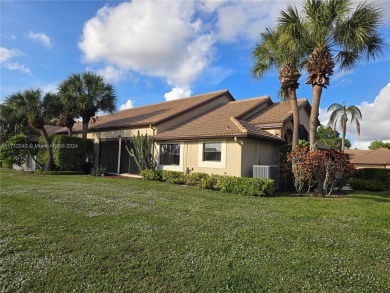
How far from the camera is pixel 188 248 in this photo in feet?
17.6

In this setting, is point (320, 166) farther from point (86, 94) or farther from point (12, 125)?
point (12, 125)

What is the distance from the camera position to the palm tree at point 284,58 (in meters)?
13.5

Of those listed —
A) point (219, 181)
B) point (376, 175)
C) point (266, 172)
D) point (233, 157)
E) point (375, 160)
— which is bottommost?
point (219, 181)

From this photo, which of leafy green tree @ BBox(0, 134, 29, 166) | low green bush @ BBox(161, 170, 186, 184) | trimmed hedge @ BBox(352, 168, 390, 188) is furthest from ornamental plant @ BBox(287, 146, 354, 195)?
leafy green tree @ BBox(0, 134, 29, 166)

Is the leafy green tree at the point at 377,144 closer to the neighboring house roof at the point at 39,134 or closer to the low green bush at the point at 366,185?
the low green bush at the point at 366,185

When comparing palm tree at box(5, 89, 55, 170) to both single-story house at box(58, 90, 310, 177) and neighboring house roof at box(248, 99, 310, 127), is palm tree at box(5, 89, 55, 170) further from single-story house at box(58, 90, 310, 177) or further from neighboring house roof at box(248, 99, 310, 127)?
neighboring house roof at box(248, 99, 310, 127)

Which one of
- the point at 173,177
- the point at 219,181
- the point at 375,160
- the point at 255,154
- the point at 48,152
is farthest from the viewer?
the point at 375,160

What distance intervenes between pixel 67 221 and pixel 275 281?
5.33 meters

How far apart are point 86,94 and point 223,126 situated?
12.0 metres

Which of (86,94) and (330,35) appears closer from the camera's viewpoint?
(330,35)

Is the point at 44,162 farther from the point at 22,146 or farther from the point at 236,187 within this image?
the point at 236,187

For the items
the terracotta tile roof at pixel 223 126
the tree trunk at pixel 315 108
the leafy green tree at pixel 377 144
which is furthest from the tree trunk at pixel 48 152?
the leafy green tree at pixel 377 144

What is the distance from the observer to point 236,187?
12.9 meters

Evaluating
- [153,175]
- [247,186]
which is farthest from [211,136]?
[153,175]
